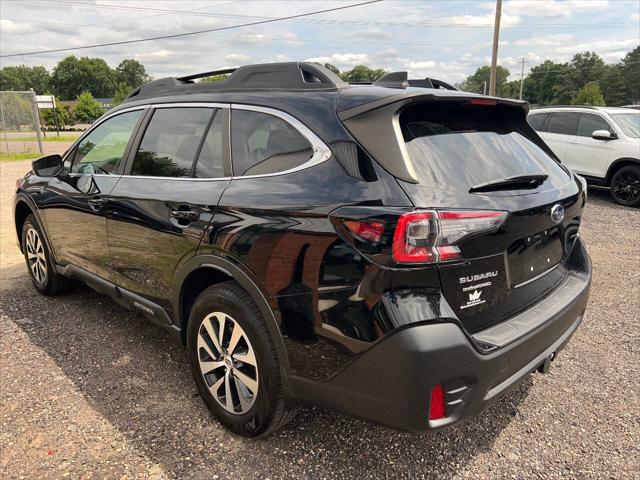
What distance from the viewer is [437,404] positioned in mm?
1919

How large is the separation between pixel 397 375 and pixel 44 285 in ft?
12.7

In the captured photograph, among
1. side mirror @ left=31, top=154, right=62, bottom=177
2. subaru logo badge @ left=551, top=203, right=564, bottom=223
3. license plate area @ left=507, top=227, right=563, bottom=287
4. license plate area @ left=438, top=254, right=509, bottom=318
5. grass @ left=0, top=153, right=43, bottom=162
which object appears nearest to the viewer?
license plate area @ left=438, top=254, right=509, bottom=318

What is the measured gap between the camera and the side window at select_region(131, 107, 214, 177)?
284cm

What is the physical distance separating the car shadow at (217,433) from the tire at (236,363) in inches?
5.5

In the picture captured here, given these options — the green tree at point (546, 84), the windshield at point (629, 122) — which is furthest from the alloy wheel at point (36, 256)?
the green tree at point (546, 84)

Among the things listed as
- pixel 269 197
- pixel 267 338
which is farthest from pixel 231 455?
pixel 269 197

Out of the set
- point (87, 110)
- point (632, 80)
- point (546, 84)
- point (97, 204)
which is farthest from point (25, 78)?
point (97, 204)

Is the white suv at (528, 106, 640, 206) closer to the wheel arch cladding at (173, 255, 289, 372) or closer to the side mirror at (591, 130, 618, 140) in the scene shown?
the side mirror at (591, 130, 618, 140)

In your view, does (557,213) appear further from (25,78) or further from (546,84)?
(25,78)

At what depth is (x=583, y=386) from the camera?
310 centimetres

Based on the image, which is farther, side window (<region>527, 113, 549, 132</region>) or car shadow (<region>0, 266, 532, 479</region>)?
side window (<region>527, 113, 549, 132</region>)

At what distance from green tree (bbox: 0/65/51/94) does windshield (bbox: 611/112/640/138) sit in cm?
13573

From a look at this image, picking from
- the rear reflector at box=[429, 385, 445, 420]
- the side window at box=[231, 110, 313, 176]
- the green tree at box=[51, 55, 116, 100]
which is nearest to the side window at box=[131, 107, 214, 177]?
the side window at box=[231, 110, 313, 176]

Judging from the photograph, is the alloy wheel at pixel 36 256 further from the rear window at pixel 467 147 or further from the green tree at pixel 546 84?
the green tree at pixel 546 84
